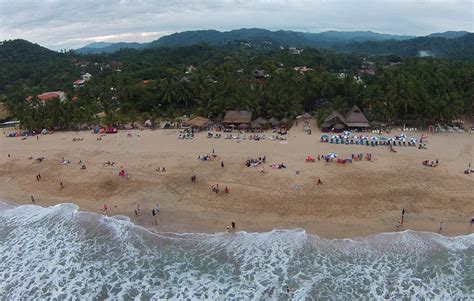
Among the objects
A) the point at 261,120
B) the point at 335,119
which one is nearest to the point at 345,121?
the point at 335,119

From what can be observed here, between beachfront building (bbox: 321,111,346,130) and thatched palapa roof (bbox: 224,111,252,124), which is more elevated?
thatched palapa roof (bbox: 224,111,252,124)

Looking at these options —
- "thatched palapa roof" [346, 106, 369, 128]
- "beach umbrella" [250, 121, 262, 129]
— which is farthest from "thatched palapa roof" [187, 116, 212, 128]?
"thatched palapa roof" [346, 106, 369, 128]

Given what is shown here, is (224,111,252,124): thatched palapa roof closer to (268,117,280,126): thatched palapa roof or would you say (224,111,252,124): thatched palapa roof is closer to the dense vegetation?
the dense vegetation

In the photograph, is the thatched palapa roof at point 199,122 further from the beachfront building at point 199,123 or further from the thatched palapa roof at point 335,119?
the thatched palapa roof at point 335,119

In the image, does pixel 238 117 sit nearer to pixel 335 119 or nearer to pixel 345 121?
pixel 335 119

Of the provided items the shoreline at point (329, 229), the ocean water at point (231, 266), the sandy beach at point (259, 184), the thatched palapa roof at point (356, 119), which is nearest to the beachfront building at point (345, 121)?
the thatched palapa roof at point (356, 119)

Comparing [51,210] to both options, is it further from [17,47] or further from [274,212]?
[17,47]

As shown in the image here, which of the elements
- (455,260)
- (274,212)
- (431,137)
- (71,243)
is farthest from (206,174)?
(431,137)
